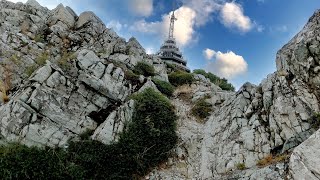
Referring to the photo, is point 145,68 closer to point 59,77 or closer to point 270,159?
point 59,77

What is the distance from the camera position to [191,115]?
86.6 ft

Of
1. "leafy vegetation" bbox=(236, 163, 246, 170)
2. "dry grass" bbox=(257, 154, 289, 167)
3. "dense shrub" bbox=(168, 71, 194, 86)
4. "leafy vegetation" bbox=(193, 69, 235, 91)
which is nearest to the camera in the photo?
"dry grass" bbox=(257, 154, 289, 167)

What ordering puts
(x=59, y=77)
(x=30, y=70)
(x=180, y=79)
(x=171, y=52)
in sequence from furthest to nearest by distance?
(x=171, y=52)
(x=180, y=79)
(x=30, y=70)
(x=59, y=77)

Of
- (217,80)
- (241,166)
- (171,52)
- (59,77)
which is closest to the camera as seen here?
(241,166)

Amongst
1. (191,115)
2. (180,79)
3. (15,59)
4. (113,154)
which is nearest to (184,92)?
(180,79)

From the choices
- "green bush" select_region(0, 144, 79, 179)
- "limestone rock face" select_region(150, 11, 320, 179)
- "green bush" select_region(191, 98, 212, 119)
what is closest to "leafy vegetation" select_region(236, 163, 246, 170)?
"limestone rock face" select_region(150, 11, 320, 179)

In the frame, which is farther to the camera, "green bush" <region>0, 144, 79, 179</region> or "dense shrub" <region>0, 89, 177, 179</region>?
"dense shrub" <region>0, 89, 177, 179</region>

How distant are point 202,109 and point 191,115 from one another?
112 centimetres

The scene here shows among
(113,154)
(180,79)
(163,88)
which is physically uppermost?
(180,79)

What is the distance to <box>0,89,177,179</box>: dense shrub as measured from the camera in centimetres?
1725

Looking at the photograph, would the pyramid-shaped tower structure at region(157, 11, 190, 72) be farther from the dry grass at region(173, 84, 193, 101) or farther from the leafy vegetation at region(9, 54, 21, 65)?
the leafy vegetation at region(9, 54, 21, 65)

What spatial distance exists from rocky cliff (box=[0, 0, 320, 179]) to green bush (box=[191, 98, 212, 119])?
0.53 meters

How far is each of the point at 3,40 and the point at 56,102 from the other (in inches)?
430

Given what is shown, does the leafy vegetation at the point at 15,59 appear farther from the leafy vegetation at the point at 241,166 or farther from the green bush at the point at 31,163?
the leafy vegetation at the point at 241,166
